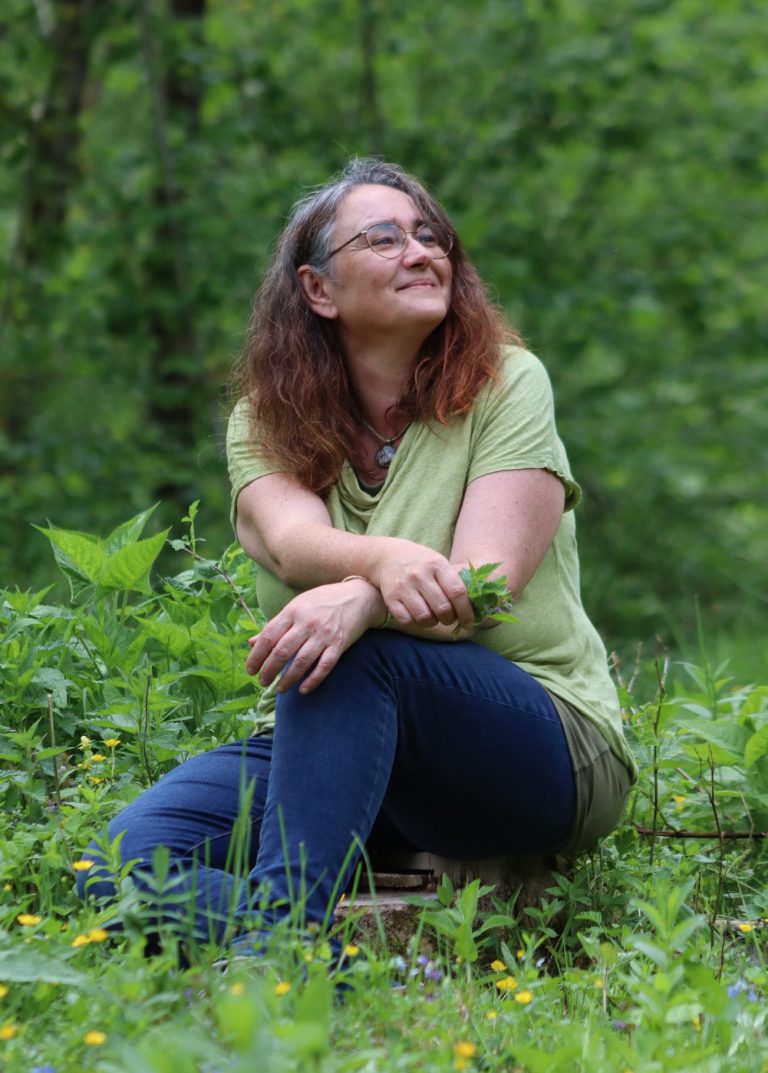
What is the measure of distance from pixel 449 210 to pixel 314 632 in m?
6.43

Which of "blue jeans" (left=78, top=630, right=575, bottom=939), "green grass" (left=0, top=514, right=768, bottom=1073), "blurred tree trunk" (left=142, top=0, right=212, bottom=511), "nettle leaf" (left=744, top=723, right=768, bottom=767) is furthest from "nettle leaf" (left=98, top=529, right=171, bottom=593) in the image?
"blurred tree trunk" (left=142, top=0, right=212, bottom=511)

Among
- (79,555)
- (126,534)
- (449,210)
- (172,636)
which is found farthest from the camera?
(449,210)

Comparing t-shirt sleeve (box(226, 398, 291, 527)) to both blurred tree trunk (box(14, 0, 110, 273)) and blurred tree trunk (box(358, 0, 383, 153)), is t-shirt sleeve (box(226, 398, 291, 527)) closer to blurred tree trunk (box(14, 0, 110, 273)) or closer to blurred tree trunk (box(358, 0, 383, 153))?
blurred tree trunk (box(14, 0, 110, 273))

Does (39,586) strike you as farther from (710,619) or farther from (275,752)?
(710,619)

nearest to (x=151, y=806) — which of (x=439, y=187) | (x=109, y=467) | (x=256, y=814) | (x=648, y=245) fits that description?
(x=256, y=814)

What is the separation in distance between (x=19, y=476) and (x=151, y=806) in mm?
5571

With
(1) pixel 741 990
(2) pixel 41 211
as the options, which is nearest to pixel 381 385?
(1) pixel 741 990

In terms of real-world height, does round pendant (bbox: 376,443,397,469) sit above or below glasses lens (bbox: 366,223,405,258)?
below

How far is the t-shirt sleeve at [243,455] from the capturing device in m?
3.07

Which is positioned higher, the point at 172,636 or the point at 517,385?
the point at 517,385

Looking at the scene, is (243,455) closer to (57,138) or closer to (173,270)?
(173,270)

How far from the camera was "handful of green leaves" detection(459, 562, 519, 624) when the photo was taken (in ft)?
8.23

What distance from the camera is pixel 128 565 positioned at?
136 inches

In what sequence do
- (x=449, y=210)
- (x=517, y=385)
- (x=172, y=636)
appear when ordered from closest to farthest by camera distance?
1. (x=517, y=385)
2. (x=172, y=636)
3. (x=449, y=210)
